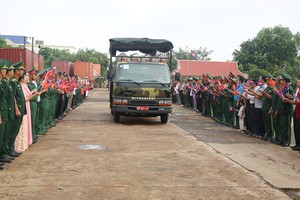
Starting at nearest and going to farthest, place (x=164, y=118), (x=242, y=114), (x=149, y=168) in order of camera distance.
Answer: (x=149, y=168) < (x=242, y=114) < (x=164, y=118)

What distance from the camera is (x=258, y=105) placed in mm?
12055

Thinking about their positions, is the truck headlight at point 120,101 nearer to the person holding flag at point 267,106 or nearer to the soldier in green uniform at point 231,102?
the soldier in green uniform at point 231,102

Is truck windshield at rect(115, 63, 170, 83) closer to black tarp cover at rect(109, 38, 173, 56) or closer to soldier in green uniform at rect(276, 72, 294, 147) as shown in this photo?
black tarp cover at rect(109, 38, 173, 56)

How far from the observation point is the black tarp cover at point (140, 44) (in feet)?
60.5

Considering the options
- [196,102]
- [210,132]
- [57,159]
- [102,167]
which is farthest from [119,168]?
[196,102]

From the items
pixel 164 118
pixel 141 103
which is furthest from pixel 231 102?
pixel 141 103

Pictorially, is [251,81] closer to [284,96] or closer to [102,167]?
[284,96]

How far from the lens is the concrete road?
5.83m

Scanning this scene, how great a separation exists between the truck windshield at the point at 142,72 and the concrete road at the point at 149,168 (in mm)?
2659

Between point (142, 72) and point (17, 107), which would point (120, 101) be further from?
point (17, 107)

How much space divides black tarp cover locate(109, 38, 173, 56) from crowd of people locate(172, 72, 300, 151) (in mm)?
2429

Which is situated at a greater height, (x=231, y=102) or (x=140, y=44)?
(x=140, y=44)

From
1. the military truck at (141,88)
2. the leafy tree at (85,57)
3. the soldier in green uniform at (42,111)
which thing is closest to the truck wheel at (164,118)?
the military truck at (141,88)

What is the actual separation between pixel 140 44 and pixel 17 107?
37.9 feet
